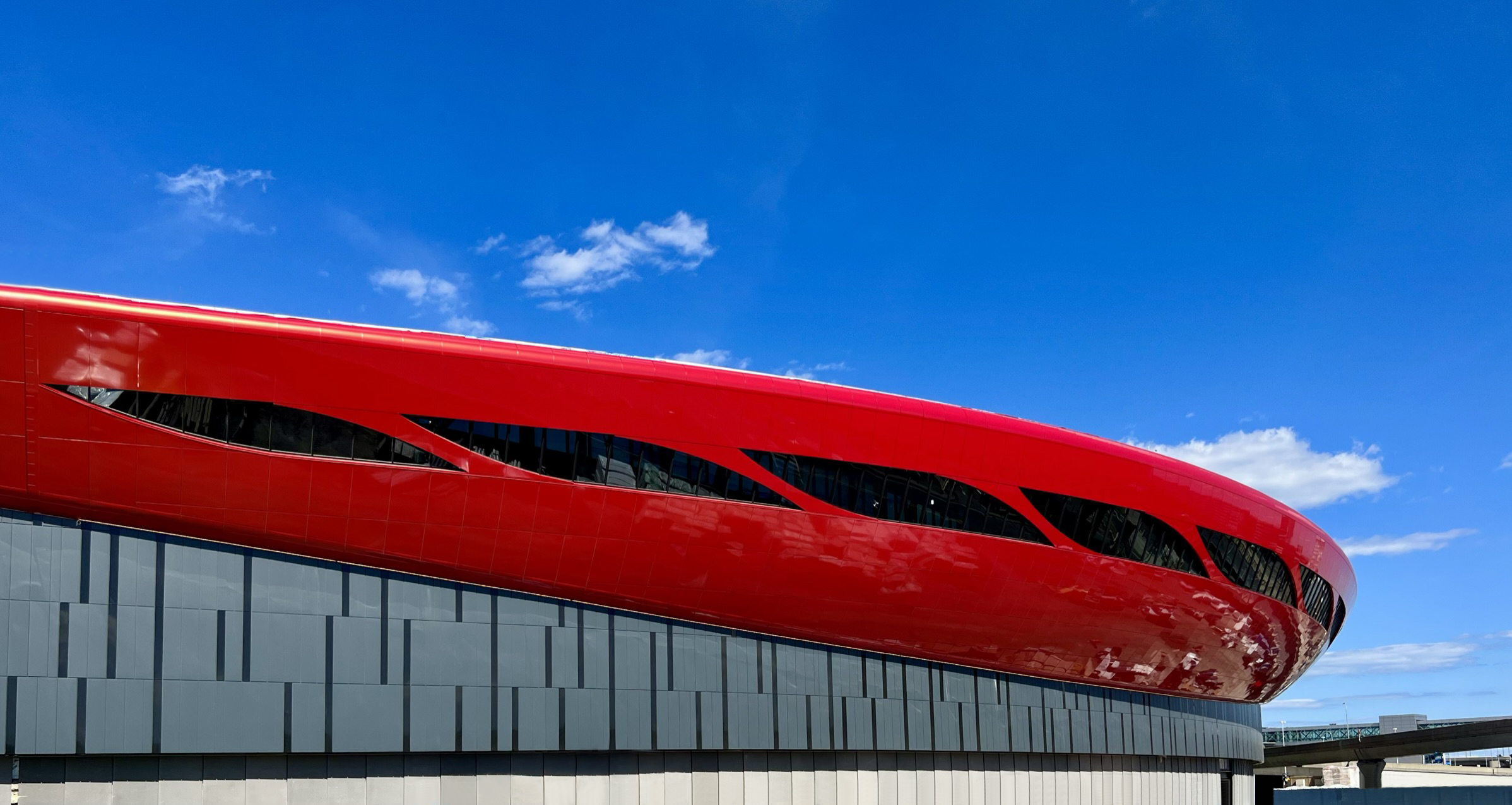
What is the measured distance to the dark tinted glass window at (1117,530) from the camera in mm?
26734

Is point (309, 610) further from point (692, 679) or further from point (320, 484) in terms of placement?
point (692, 679)

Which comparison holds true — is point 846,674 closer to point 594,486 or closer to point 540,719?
point 540,719

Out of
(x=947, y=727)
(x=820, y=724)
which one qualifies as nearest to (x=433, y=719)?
(x=820, y=724)

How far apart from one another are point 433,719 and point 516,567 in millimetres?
3019

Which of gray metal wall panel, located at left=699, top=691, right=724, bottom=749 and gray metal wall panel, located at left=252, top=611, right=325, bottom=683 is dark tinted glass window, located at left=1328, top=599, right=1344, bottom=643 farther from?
gray metal wall panel, located at left=252, top=611, right=325, bottom=683

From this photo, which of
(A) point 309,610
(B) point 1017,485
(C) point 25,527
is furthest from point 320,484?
(B) point 1017,485

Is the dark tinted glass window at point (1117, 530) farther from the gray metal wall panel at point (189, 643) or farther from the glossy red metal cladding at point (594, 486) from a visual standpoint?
the gray metal wall panel at point (189, 643)

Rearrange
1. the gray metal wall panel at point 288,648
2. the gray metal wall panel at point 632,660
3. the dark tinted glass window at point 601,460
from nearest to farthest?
the gray metal wall panel at point 288,648, the dark tinted glass window at point 601,460, the gray metal wall panel at point 632,660

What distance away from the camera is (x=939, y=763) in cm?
2827

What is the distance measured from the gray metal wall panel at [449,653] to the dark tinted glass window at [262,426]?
3.07m

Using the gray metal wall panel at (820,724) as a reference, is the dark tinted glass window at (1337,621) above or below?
above

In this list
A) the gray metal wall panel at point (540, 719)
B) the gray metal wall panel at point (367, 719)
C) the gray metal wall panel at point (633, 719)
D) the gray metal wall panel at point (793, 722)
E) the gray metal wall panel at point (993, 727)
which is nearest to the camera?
the gray metal wall panel at point (367, 719)

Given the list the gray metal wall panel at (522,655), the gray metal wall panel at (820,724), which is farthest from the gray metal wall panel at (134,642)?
the gray metal wall panel at (820,724)

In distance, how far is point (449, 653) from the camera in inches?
858
